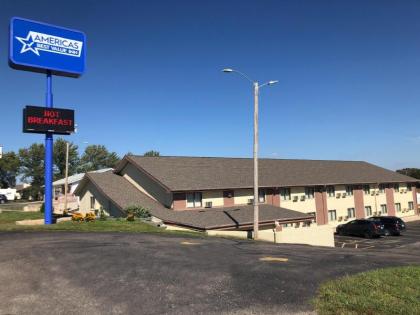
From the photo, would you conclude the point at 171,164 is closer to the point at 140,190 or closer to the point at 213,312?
the point at 140,190

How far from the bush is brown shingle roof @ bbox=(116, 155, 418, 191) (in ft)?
8.71

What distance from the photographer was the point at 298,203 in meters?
38.9

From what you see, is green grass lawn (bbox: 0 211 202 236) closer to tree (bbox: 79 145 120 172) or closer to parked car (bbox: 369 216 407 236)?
parked car (bbox: 369 216 407 236)

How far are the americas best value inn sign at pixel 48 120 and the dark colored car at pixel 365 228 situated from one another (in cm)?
2763

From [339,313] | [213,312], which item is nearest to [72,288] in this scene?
[213,312]

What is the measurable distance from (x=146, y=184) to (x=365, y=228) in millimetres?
21038

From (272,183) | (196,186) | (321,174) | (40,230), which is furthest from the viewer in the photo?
(321,174)

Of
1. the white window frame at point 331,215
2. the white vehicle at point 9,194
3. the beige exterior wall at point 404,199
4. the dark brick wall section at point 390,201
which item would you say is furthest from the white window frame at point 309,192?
the white vehicle at point 9,194

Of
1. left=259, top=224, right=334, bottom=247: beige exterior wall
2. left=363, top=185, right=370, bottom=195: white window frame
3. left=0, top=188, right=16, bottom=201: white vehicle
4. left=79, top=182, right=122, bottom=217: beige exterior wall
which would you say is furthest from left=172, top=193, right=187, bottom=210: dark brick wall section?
left=0, top=188, right=16, bottom=201: white vehicle

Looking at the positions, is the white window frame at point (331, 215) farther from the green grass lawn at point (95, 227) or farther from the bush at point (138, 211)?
the green grass lawn at point (95, 227)

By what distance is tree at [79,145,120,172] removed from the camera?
114 m

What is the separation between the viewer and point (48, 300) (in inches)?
315

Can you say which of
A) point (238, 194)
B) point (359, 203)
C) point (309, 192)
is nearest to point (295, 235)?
point (238, 194)

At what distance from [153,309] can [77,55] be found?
2100cm
